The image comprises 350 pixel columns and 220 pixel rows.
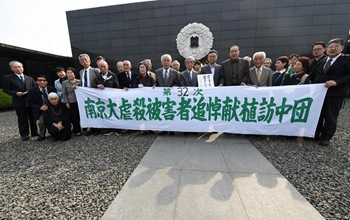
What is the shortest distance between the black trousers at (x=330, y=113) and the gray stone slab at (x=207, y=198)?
2.52 m

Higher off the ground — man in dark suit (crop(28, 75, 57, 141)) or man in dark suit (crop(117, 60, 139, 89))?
man in dark suit (crop(117, 60, 139, 89))

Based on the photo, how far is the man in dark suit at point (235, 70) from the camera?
11.2 feet

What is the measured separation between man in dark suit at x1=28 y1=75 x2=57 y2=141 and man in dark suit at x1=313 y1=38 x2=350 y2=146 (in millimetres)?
6057

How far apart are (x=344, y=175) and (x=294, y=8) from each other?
1439 centimetres

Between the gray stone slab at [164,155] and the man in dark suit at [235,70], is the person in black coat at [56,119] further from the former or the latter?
the man in dark suit at [235,70]

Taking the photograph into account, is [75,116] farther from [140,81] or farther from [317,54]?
[317,54]

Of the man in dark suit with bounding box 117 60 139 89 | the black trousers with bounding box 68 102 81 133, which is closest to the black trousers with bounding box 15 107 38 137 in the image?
the black trousers with bounding box 68 102 81 133

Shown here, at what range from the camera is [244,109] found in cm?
323

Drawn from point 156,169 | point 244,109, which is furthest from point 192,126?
point 156,169

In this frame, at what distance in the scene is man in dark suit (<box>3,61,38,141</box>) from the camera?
3.60 m

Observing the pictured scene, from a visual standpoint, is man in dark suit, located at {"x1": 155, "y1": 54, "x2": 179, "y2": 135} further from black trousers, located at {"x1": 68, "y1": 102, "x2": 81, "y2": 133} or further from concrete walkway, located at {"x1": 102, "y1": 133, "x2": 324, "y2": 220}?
black trousers, located at {"x1": 68, "y1": 102, "x2": 81, "y2": 133}

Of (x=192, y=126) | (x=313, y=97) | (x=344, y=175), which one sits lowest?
(x=344, y=175)

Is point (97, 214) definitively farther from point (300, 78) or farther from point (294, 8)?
point (294, 8)

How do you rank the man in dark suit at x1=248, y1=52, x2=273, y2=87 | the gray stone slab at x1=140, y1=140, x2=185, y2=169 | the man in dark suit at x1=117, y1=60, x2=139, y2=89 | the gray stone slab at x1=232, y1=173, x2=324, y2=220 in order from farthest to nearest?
Answer: the man in dark suit at x1=117, y1=60, x2=139, y2=89, the man in dark suit at x1=248, y1=52, x2=273, y2=87, the gray stone slab at x1=140, y1=140, x2=185, y2=169, the gray stone slab at x1=232, y1=173, x2=324, y2=220
